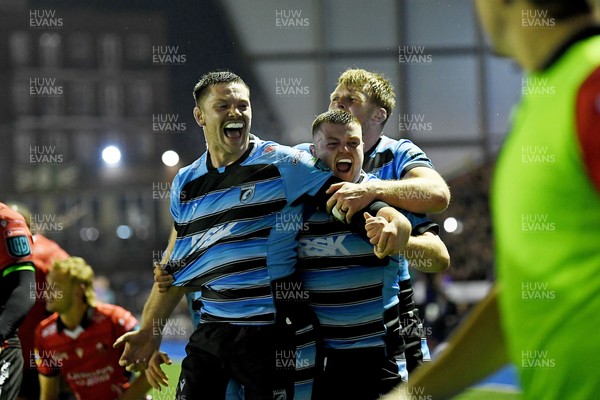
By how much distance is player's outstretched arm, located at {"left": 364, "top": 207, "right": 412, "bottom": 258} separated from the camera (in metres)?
3.31

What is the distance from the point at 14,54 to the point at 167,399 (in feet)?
74.9

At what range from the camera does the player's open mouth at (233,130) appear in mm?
4297

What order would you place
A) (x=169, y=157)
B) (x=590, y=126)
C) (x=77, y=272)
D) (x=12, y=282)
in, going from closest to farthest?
(x=590, y=126) < (x=12, y=282) < (x=77, y=272) < (x=169, y=157)

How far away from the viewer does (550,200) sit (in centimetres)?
141

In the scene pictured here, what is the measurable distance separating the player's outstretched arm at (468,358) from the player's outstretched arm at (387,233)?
1593 mm

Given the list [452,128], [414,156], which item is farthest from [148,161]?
[414,156]

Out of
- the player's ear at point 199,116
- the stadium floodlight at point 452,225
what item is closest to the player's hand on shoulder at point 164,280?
the player's ear at point 199,116

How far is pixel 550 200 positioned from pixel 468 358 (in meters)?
0.40

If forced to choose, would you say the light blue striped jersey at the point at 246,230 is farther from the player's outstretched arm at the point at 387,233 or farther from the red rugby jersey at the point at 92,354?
the red rugby jersey at the point at 92,354

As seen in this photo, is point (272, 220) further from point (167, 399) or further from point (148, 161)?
point (148, 161)

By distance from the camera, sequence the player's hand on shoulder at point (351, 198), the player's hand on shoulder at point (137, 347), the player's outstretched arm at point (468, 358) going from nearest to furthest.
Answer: the player's outstretched arm at point (468, 358), the player's hand on shoulder at point (351, 198), the player's hand on shoulder at point (137, 347)

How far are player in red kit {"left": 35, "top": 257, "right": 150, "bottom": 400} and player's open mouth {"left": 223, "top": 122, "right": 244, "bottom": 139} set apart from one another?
239 centimetres

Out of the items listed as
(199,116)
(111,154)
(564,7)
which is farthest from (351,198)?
(111,154)

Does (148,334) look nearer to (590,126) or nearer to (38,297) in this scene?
(38,297)
